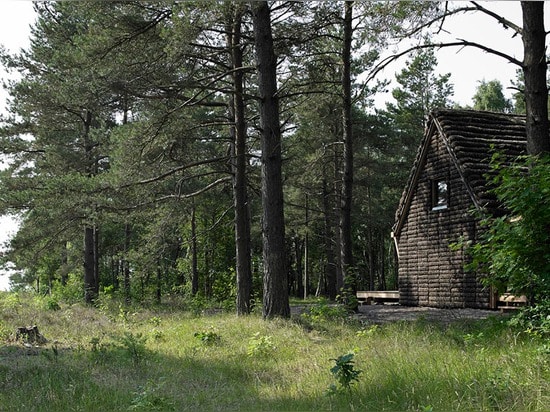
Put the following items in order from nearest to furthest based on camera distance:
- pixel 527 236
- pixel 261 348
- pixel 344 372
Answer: pixel 344 372
pixel 527 236
pixel 261 348

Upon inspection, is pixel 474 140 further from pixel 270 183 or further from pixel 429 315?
pixel 270 183

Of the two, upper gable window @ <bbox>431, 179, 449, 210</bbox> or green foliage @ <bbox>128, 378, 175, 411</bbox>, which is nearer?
green foliage @ <bbox>128, 378, 175, 411</bbox>

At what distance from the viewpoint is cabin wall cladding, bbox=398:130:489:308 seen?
19.2 metres

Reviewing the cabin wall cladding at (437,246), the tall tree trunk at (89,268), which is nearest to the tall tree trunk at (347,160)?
Result: the cabin wall cladding at (437,246)

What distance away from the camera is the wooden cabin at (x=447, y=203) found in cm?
1867

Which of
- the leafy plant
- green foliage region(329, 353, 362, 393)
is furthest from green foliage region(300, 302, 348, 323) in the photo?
green foliage region(329, 353, 362, 393)

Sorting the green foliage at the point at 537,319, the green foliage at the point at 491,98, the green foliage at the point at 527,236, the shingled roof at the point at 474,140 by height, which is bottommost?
the green foliage at the point at 537,319

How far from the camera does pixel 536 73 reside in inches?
361

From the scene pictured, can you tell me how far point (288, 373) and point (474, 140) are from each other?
1426 centimetres

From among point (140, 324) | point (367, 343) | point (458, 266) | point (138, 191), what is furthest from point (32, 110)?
point (367, 343)

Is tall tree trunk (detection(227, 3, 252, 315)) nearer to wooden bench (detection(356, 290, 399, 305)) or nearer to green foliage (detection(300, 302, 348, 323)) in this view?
green foliage (detection(300, 302, 348, 323))

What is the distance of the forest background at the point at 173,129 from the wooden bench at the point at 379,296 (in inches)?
228

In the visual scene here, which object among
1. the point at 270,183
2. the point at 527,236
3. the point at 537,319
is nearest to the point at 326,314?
the point at 270,183

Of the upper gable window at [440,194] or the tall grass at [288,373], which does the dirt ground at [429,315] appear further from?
the upper gable window at [440,194]
